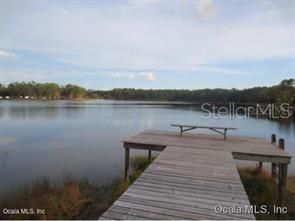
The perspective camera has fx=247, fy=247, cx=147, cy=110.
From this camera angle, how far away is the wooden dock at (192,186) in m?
2.79

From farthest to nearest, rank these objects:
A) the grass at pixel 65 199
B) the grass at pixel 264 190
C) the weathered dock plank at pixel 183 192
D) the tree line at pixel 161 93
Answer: the tree line at pixel 161 93 < the grass at pixel 264 190 < the grass at pixel 65 199 < the weathered dock plank at pixel 183 192

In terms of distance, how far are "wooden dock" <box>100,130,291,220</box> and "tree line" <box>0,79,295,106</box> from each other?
33.4 m

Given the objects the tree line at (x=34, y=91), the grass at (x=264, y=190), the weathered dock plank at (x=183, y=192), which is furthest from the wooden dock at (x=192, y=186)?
the tree line at (x=34, y=91)

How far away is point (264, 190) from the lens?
20.1 feet

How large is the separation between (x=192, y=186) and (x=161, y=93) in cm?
9973

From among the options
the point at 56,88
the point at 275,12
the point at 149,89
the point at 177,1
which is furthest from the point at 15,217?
the point at 149,89

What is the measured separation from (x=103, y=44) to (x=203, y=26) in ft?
32.7

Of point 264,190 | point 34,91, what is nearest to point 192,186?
point 264,190

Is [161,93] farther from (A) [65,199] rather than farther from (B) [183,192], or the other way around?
(B) [183,192]

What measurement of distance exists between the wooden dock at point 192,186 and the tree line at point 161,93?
33396mm

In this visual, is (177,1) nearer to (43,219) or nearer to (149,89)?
(43,219)

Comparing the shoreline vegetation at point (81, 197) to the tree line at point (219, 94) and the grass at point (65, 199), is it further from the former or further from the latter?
the tree line at point (219, 94)

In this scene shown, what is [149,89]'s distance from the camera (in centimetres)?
10906

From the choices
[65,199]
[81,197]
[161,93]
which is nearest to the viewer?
[65,199]
